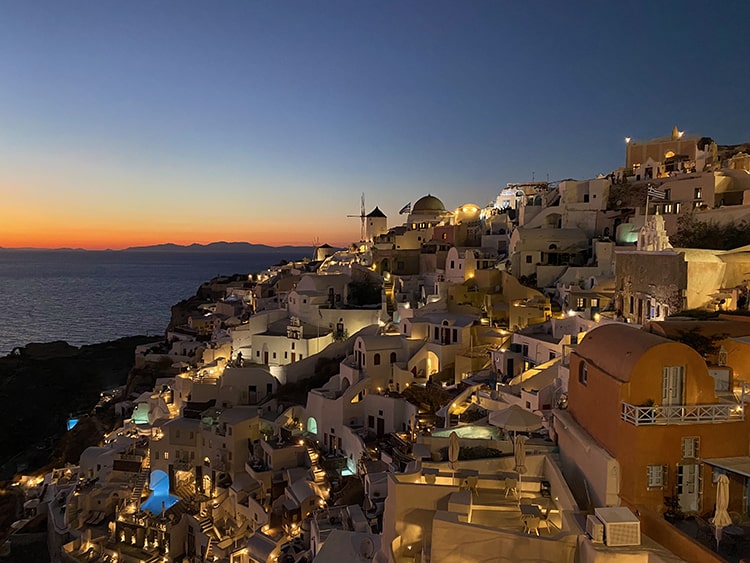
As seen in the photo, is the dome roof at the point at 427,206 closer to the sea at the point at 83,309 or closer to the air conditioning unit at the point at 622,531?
the air conditioning unit at the point at 622,531

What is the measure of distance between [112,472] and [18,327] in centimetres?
8366

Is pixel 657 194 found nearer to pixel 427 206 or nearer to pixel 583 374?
pixel 583 374

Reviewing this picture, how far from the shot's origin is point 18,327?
3671 inches

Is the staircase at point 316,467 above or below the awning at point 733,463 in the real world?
below

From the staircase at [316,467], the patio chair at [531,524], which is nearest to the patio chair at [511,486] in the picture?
the patio chair at [531,524]

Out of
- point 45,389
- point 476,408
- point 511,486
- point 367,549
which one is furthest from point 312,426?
point 45,389

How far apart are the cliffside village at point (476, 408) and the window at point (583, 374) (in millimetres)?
83

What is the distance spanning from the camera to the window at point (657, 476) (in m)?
9.14

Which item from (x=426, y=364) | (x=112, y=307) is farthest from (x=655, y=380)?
(x=112, y=307)

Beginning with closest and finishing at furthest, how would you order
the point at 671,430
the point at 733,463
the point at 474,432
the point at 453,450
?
the point at 733,463
the point at 671,430
the point at 453,450
the point at 474,432

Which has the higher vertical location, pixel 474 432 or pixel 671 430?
pixel 671 430

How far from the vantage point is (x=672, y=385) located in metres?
9.40

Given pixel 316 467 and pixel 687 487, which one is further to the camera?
pixel 316 467

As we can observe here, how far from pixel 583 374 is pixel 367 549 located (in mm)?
8061
